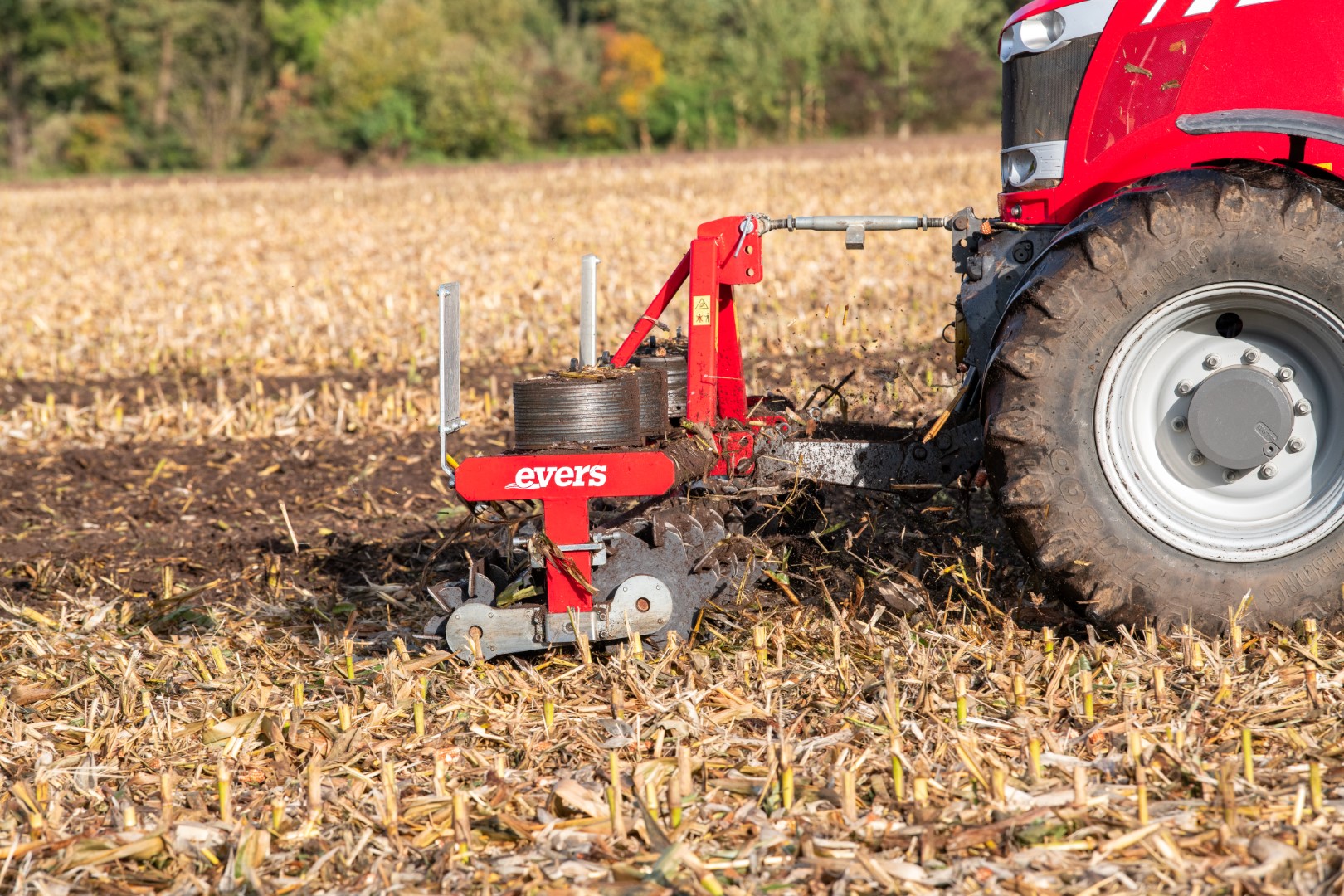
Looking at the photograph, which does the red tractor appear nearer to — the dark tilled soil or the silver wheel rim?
the silver wheel rim

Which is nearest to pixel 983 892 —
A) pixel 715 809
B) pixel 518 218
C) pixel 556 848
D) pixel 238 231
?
pixel 715 809

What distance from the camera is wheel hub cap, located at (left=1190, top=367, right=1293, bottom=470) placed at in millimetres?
3699

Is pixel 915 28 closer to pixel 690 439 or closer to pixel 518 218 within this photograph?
pixel 518 218

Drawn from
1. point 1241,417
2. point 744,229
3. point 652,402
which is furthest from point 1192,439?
point 652,402

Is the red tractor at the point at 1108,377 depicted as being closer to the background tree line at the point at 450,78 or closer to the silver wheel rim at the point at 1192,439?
the silver wheel rim at the point at 1192,439

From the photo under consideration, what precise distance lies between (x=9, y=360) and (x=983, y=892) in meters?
9.48

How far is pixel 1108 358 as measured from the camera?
11.9 feet

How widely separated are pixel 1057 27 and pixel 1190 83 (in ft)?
1.62

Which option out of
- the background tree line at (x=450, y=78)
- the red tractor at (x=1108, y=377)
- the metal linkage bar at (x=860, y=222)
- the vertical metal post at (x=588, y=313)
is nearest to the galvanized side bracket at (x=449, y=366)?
the red tractor at (x=1108, y=377)

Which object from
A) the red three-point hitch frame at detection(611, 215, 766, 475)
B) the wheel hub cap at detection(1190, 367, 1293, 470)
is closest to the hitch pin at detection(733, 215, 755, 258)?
the red three-point hitch frame at detection(611, 215, 766, 475)

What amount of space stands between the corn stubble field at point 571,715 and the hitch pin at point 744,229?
111 cm

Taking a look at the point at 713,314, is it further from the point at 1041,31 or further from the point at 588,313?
the point at 1041,31

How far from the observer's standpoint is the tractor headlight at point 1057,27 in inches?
157

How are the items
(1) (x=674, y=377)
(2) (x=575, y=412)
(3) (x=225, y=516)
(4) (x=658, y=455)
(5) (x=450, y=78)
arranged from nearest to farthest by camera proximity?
1. (4) (x=658, y=455)
2. (2) (x=575, y=412)
3. (1) (x=674, y=377)
4. (3) (x=225, y=516)
5. (5) (x=450, y=78)
